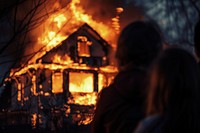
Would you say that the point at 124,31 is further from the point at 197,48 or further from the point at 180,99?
the point at 180,99

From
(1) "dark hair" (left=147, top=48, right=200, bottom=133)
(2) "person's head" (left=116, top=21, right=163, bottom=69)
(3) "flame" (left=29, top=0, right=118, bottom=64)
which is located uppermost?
(3) "flame" (left=29, top=0, right=118, bottom=64)

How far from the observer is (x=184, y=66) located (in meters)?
2.42

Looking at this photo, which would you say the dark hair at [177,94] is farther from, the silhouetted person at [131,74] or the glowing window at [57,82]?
the glowing window at [57,82]

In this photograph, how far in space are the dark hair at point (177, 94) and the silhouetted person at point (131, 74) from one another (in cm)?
69

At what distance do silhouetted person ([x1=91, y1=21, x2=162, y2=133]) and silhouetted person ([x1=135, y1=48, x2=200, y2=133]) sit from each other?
2.28ft

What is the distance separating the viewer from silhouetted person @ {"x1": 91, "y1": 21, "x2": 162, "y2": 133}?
314cm

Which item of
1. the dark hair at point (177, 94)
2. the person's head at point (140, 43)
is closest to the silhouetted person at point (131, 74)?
the person's head at point (140, 43)

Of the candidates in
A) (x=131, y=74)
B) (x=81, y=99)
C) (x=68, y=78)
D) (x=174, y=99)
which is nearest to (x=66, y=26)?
(x=68, y=78)

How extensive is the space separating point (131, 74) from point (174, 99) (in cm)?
82

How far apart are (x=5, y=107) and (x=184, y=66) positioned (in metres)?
17.6

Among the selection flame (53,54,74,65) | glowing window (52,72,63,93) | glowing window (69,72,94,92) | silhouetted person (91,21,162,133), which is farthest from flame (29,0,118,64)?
silhouetted person (91,21,162,133)

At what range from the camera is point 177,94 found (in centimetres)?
239

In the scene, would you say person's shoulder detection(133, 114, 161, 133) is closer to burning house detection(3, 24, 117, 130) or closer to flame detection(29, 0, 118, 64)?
flame detection(29, 0, 118, 64)

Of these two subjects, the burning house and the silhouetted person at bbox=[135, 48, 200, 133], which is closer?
the silhouetted person at bbox=[135, 48, 200, 133]
